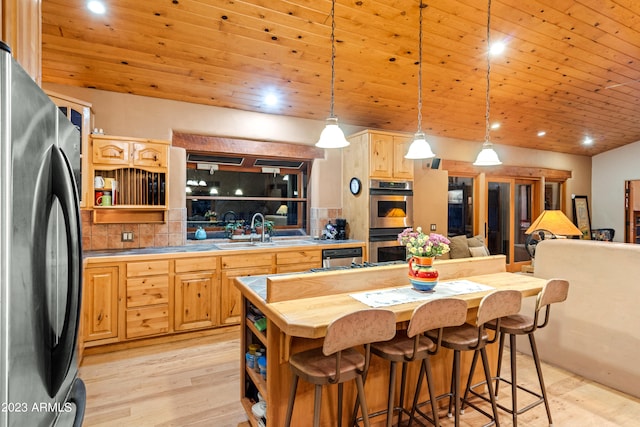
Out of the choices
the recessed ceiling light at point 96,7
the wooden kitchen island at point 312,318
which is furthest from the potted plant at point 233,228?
the recessed ceiling light at point 96,7

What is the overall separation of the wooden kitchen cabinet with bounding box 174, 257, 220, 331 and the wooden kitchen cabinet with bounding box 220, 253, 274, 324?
0.21 feet

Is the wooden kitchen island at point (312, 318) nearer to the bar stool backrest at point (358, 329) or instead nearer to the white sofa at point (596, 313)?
the bar stool backrest at point (358, 329)

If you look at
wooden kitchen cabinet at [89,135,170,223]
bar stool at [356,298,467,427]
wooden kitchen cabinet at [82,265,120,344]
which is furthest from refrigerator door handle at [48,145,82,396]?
wooden kitchen cabinet at [89,135,170,223]

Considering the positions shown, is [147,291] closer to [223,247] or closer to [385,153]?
[223,247]

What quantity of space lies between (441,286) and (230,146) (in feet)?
10.1

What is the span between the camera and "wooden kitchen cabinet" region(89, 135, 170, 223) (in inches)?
135

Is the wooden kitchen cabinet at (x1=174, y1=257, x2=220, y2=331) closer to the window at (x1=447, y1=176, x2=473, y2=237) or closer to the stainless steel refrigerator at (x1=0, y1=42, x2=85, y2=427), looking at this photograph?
the stainless steel refrigerator at (x1=0, y1=42, x2=85, y2=427)

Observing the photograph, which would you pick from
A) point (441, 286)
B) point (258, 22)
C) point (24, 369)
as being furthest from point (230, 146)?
point (24, 369)

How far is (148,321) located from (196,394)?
3.89 ft

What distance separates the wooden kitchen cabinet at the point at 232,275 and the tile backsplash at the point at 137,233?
0.75 meters

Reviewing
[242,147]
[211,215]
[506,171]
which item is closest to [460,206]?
[506,171]

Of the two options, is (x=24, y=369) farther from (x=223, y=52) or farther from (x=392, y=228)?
(x=392, y=228)

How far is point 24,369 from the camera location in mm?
698

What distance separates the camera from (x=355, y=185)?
4.77 meters
